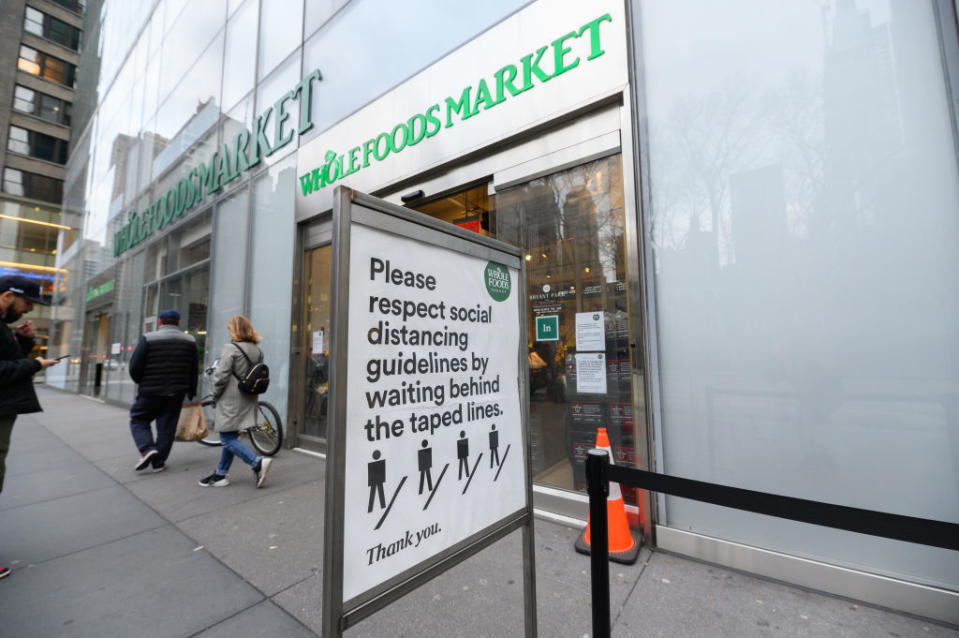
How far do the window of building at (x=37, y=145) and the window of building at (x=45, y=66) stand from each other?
4.48 metres

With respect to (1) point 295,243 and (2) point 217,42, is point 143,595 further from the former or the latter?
(2) point 217,42

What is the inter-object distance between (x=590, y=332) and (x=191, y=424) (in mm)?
4803

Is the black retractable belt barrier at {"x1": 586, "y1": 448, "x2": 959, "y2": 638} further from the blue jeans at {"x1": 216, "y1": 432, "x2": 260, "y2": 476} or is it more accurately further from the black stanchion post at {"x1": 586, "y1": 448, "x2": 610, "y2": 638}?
the blue jeans at {"x1": 216, "y1": 432, "x2": 260, "y2": 476}

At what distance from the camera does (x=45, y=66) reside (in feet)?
92.7

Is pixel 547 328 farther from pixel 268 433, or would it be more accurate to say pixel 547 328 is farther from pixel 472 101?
pixel 268 433

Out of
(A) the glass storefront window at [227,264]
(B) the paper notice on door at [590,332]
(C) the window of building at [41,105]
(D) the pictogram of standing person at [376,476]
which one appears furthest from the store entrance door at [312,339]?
(C) the window of building at [41,105]

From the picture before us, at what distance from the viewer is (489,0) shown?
4332mm

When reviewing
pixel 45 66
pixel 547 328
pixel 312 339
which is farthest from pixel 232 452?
pixel 45 66

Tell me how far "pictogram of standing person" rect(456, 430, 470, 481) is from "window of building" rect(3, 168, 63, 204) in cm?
3875

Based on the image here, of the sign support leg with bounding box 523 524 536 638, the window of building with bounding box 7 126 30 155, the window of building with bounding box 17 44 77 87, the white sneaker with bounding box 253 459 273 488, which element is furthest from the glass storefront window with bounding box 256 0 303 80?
the window of building with bounding box 17 44 77 87

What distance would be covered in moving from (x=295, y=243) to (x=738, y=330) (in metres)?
5.88

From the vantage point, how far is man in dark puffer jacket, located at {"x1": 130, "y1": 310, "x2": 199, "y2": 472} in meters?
4.87

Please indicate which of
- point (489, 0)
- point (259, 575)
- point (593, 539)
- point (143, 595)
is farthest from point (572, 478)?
point (489, 0)

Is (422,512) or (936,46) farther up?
(936,46)
